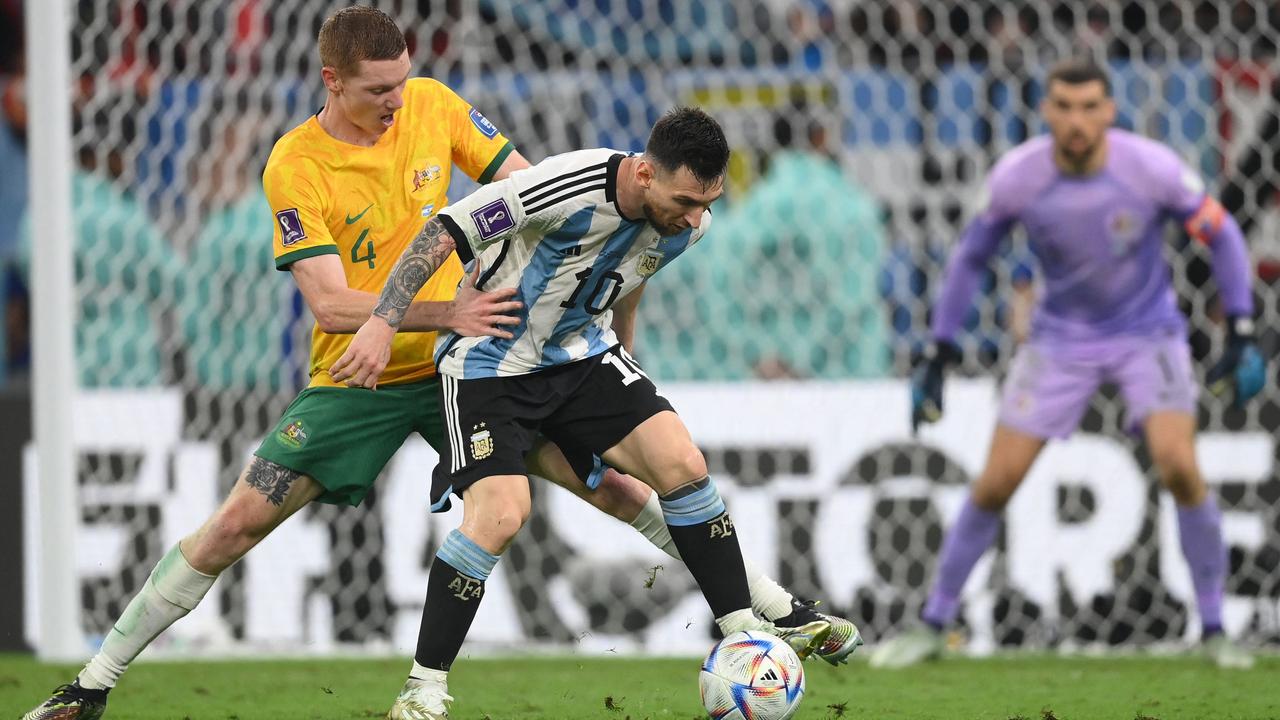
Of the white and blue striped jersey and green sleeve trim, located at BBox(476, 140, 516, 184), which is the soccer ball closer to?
the white and blue striped jersey

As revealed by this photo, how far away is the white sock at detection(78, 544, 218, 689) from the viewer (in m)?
4.52

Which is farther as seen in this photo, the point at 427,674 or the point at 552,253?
the point at 552,253

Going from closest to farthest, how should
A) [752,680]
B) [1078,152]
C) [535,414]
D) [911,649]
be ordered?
[752,680]
[535,414]
[1078,152]
[911,649]

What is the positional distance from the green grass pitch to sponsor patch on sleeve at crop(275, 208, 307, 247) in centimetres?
141

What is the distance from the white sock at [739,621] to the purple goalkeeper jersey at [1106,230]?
2463 millimetres

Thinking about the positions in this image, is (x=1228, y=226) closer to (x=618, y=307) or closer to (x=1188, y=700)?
(x=1188, y=700)

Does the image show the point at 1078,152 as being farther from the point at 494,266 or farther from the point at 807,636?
the point at 494,266

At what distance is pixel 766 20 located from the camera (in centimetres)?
884

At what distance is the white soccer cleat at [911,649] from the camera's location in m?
6.32

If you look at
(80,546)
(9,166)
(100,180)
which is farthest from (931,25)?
(9,166)

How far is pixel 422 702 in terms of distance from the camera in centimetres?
409

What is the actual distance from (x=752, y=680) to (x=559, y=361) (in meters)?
0.97

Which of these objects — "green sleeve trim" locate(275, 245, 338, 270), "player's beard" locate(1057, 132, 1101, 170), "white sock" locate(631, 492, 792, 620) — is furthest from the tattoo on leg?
"player's beard" locate(1057, 132, 1101, 170)

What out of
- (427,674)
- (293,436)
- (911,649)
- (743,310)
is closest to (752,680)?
(427,674)
